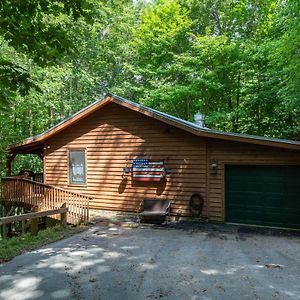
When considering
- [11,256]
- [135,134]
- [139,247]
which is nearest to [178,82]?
[135,134]

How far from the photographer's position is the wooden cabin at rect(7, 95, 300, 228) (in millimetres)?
9266

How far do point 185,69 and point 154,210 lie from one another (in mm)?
10004

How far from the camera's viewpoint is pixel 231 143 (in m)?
9.82

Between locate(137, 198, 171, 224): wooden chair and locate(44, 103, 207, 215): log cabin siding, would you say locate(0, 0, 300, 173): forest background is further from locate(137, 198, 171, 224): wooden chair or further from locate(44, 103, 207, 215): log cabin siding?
locate(137, 198, 171, 224): wooden chair

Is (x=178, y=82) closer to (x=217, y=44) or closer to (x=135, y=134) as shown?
(x=217, y=44)

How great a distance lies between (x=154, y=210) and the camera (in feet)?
34.3

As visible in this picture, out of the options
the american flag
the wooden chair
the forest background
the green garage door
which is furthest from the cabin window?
the green garage door

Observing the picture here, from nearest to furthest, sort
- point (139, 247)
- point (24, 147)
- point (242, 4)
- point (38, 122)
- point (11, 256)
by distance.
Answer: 1. point (11, 256)
2. point (139, 247)
3. point (24, 147)
4. point (242, 4)
5. point (38, 122)

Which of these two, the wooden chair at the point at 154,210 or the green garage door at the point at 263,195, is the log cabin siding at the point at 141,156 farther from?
the wooden chair at the point at 154,210

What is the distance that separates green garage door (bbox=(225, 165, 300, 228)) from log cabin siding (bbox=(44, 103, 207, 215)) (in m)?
0.97

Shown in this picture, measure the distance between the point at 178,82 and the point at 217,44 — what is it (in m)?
3.89

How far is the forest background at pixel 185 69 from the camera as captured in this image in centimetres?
1645

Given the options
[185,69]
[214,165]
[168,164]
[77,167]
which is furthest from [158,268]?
[185,69]

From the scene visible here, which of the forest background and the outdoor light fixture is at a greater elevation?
the forest background
